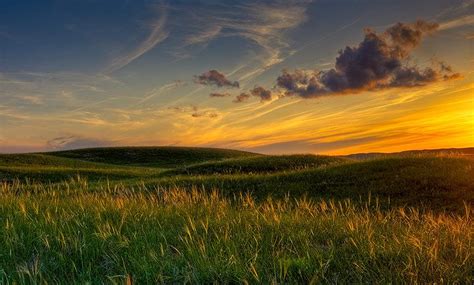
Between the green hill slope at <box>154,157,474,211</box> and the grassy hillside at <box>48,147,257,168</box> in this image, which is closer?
the green hill slope at <box>154,157,474,211</box>

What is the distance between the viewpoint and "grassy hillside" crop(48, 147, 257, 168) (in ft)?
274

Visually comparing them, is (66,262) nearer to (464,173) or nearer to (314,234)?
(314,234)

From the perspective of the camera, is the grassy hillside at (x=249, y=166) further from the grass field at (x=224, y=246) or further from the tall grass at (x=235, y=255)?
the tall grass at (x=235, y=255)

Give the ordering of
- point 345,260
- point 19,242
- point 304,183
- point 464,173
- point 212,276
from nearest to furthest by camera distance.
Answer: point 212,276
point 345,260
point 19,242
point 464,173
point 304,183

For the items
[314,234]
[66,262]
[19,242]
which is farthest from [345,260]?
[19,242]

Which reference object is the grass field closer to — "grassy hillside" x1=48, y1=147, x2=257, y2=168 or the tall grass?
the tall grass

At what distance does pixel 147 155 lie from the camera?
90375 millimetres

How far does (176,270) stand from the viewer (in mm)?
4871

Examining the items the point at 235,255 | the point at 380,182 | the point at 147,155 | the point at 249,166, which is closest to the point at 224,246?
the point at 235,255

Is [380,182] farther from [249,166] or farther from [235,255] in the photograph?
[235,255]

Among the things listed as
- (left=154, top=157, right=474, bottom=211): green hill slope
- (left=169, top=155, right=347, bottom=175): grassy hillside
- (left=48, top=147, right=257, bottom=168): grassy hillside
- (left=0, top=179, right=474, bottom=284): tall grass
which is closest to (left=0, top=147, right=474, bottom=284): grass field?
(left=0, top=179, right=474, bottom=284): tall grass

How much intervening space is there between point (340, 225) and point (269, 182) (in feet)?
64.4

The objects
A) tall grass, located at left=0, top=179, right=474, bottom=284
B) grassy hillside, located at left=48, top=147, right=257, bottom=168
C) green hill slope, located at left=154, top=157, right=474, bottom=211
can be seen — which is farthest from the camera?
grassy hillside, located at left=48, top=147, right=257, bottom=168

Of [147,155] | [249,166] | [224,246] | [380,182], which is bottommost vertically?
[380,182]
